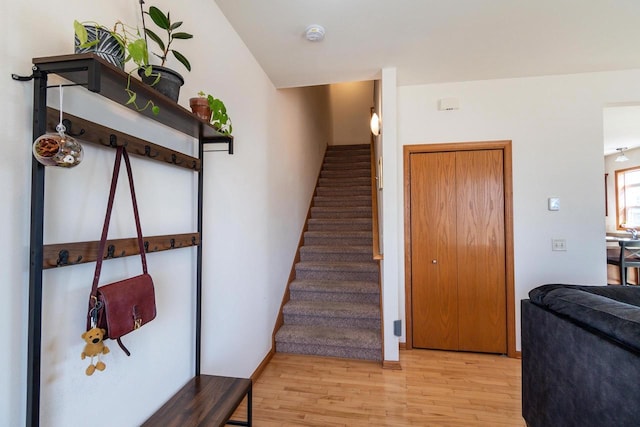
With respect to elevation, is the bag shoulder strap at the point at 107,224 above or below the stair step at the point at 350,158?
below

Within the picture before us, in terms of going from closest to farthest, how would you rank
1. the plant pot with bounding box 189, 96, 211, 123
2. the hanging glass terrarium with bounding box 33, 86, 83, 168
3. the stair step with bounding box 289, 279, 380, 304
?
the hanging glass terrarium with bounding box 33, 86, 83, 168 → the plant pot with bounding box 189, 96, 211, 123 → the stair step with bounding box 289, 279, 380, 304

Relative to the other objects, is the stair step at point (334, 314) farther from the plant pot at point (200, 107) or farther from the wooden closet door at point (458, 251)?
the plant pot at point (200, 107)

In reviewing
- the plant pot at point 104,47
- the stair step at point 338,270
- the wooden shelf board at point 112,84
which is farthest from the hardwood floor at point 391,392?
the plant pot at point 104,47

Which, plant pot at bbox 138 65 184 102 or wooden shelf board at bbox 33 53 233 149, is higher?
plant pot at bbox 138 65 184 102

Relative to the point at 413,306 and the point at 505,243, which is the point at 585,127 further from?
the point at 413,306

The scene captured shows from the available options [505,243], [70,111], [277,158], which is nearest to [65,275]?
[70,111]

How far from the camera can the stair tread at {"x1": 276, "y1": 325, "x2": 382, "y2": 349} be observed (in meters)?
2.74

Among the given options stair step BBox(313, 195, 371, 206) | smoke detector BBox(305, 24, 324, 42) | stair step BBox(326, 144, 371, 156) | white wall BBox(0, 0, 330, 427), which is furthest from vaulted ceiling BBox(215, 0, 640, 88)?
stair step BBox(326, 144, 371, 156)

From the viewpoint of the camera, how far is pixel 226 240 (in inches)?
76.0

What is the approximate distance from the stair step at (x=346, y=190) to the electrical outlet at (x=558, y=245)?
2394mm

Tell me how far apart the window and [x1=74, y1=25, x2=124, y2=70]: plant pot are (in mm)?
8528

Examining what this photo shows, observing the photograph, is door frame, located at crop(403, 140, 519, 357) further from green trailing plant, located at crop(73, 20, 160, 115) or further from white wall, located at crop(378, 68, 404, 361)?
green trailing plant, located at crop(73, 20, 160, 115)

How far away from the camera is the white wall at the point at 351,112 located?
629 centimetres

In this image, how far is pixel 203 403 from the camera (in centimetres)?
132
